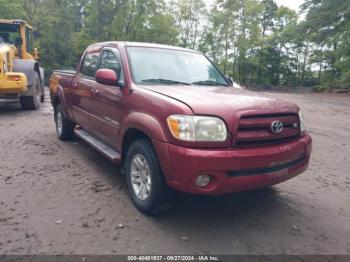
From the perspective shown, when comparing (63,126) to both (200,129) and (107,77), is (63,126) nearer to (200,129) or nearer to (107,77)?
(107,77)

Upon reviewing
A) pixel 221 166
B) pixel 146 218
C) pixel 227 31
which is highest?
pixel 227 31

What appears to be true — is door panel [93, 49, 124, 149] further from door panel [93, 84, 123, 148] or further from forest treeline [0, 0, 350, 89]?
forest treeline [0, 0, 350, 89]

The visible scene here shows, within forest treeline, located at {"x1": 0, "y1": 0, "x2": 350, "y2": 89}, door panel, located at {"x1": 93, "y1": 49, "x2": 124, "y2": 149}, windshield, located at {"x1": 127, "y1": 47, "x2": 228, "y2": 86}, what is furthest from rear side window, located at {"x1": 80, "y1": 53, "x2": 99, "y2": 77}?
forest treeline, located at {"x1": 0, "y1": 0, "x2": 350, "y2": 89}

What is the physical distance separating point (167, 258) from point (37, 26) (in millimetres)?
29013

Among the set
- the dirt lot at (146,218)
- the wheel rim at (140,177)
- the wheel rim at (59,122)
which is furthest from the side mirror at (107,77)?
the wheel rim at (59,122)

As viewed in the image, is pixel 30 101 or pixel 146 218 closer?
pixel 146 218

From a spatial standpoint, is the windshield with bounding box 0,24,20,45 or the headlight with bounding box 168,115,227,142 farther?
the windshield with bounding box 0,24,20,45

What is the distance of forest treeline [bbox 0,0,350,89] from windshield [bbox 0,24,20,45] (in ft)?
49.8

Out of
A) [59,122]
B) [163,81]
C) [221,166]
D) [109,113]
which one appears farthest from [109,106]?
[59,122]

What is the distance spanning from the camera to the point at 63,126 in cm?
618

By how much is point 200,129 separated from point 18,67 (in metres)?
8.45

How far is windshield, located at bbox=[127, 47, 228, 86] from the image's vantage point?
155 inches

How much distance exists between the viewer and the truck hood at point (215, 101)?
9.70ft

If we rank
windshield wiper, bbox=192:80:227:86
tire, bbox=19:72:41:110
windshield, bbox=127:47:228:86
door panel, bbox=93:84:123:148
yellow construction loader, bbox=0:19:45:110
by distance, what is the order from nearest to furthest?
door panel, bbox=93:84:123:148 → windshield, bbox=127:47:228:86 → windshield wiper, bbox=192:80:227:86 → yellow construction loader, bbox=0:19:45:110 → tire, bbox=19:72:41:110
